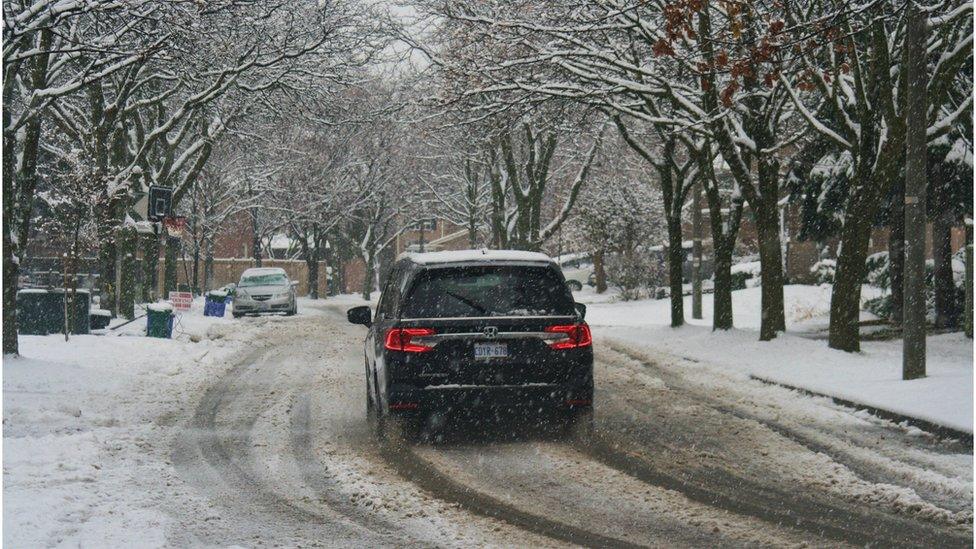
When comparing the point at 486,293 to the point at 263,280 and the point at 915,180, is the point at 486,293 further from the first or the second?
the point at 263,280

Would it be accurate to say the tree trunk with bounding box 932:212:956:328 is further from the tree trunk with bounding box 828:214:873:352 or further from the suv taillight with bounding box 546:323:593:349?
the suv taillight with bounding box 546:323:593:349

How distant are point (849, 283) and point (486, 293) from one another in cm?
935

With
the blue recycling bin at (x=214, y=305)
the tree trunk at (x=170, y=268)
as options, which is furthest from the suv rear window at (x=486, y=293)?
the tree trunk at (x=170, y=268)

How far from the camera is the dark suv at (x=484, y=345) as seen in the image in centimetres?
925

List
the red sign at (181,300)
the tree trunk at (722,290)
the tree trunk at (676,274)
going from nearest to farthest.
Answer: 1. the tree trunk at (722,290)
2. the tree trunk at (676,274)
3. the red sign at (181,300)

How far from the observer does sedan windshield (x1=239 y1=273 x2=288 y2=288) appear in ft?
117

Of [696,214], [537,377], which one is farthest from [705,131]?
[537,377]

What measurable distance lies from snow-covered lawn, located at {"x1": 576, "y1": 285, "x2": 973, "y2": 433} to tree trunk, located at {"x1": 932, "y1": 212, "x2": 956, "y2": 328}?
2173 millimetres

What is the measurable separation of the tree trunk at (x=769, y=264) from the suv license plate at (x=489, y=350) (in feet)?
36.1

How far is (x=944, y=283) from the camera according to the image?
23156mm

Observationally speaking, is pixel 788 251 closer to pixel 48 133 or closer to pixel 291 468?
pixel 48 133

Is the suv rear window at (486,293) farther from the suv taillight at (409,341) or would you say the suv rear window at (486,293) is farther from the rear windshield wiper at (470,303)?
the suv taillight at (409,341)

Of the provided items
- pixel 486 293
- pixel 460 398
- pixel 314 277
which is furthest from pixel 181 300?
pixel 314 277

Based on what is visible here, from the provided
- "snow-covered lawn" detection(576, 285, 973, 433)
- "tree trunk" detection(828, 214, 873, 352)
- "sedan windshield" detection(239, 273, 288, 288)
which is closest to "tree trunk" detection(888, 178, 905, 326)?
"snow-covered lawn" detection(576, 285, 973, 433)
